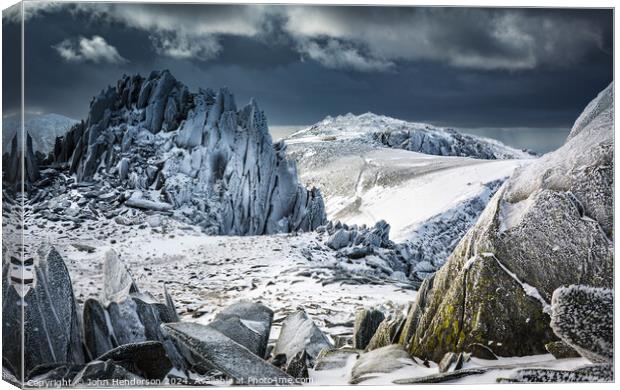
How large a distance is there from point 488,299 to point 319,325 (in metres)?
2.11

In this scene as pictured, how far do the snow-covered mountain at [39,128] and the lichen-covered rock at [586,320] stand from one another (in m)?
6.38

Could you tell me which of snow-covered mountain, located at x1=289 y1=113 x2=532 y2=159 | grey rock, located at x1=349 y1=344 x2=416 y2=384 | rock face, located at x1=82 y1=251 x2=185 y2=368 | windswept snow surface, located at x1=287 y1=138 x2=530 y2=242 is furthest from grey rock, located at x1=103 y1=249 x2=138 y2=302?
grey rock, located at x1=349 y1=344 x2=416 y2=384

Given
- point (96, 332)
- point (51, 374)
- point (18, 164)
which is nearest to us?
point (51, 374)

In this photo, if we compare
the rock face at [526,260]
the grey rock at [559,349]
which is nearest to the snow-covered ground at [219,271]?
the rock face at [526,260]

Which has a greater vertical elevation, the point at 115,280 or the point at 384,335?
the point at 115,280

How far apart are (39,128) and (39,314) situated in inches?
87.7

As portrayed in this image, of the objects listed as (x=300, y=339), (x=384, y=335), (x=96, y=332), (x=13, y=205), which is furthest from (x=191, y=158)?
(x=384, y=335)

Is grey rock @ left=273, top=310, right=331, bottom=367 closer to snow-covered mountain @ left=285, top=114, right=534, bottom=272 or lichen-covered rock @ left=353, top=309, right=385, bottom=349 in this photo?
lichen-covered rock @ left=353, top=309, right=385, bottom=349

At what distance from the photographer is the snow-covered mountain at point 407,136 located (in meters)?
9.45

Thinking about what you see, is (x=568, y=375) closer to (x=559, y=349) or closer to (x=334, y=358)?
(x=559, y=349)

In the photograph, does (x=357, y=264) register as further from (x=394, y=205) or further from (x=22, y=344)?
(x=22, y=344)

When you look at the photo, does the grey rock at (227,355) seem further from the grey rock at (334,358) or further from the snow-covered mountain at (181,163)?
the snow-covered mountain at (181,163)

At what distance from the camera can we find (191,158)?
9.61 m

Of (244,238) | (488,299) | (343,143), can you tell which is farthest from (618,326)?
(244,238)
